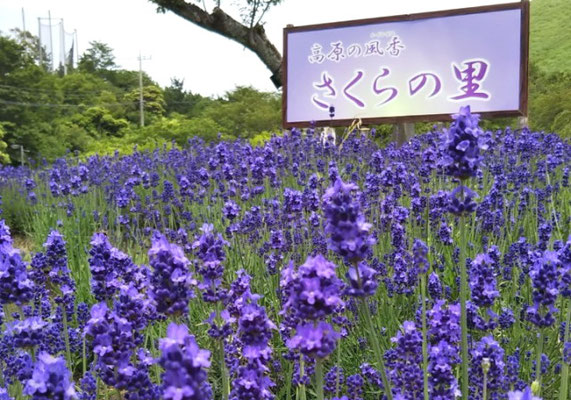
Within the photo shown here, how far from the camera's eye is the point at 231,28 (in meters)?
12.0

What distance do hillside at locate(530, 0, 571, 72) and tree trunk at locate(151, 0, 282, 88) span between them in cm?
2320

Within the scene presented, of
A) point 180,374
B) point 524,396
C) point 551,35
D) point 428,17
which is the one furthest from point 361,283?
point 551,35

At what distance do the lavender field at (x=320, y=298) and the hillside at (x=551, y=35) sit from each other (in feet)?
97.7

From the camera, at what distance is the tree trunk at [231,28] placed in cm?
1189

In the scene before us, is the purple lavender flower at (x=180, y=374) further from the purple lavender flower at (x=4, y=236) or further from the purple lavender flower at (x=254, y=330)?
the purple lavender flower at (x=4, y=236)

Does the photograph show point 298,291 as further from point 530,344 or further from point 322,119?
point 322,119

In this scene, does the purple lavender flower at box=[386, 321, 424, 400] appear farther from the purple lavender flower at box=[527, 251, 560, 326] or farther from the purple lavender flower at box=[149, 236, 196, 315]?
the purple lavender flower at box=[149, 236, 196, 315]

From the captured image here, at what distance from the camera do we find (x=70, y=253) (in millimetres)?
5387

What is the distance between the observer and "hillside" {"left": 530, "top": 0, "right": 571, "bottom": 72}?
32.6 metres

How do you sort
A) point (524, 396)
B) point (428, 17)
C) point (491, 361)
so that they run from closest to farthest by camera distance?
point (524, 396), point (491, 361), point (428, 17)

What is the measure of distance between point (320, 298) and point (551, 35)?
41497mm

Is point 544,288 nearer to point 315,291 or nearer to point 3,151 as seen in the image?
point 315,291

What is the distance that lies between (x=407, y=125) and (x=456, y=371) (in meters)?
5.87

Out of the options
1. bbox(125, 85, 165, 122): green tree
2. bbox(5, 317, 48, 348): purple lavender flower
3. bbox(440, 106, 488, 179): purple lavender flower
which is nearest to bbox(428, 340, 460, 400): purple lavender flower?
bbox(440, 106, 488, 179): purple lavender flower
